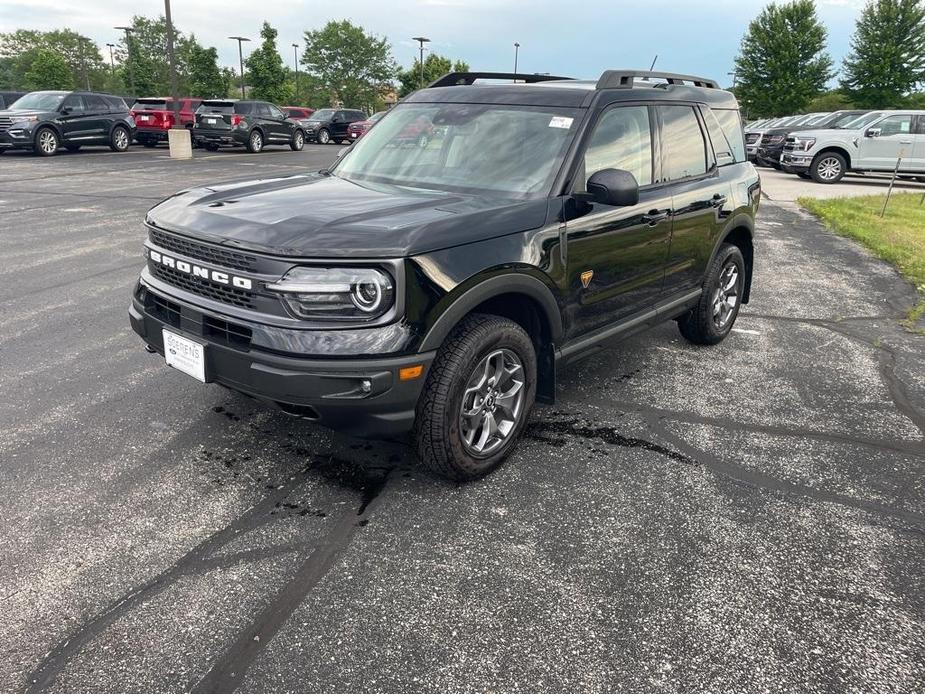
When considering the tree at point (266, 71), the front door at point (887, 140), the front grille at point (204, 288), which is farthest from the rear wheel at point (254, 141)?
the tree at point (266, 71)

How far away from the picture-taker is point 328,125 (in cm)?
3266

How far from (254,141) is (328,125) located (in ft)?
29.2

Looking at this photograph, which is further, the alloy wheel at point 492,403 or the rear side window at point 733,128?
the rear side window at point 733,128

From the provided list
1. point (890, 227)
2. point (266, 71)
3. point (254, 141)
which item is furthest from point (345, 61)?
point (890, 227)

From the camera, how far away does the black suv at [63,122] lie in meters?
19.2

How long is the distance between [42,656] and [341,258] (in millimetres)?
1679

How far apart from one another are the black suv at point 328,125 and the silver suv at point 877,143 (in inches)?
836

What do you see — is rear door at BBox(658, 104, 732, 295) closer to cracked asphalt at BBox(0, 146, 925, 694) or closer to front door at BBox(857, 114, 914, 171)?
cracked asphalt at BBox(0, 146, 925, 694)

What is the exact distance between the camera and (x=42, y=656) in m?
2.22

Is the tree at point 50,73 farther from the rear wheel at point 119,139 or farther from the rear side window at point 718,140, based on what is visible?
the rear side window at point 718,140

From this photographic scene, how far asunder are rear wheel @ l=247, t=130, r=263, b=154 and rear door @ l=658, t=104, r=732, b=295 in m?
22.0

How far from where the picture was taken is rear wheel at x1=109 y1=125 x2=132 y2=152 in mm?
21875

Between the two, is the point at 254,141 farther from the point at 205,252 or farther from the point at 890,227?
the point at 205,252

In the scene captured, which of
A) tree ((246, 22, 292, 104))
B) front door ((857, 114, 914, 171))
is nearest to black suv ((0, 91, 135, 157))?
front door ((857, 114, 914, 171))
